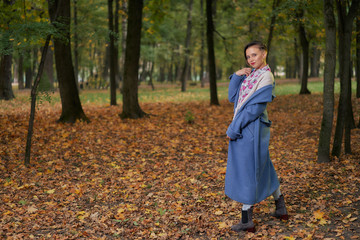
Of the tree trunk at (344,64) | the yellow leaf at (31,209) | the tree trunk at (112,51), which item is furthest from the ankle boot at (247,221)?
the tree trunk at (112,51)

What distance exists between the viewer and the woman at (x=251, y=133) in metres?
3.55

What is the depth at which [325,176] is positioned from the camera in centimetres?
580

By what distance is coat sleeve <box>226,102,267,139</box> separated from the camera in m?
3.53

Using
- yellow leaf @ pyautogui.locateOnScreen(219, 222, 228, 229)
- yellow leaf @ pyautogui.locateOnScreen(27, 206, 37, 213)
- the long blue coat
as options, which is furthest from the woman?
yellow leaf @ pyautogui.locateOnScreen(27, 206, 37, 213)

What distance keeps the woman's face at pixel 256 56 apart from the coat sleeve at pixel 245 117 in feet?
1.48

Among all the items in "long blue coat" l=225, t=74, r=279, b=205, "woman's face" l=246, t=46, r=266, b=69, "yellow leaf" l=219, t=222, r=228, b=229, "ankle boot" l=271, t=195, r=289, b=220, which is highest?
"woman's face" l=246, t=46, r=266, b=69

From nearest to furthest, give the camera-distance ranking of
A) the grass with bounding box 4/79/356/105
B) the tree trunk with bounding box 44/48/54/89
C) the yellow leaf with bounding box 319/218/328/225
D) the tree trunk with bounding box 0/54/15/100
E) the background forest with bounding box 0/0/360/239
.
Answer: the yellow leaf with bounding box 319/218/328/225 → the background forest with bounding box 0/0/360/239 → the tree trunk with bounding box 0/54/15/100 → the grass with bounding box 4/79/356/105 → the tree trunk with bounding box 44/48/54/89

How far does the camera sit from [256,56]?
3.60 m

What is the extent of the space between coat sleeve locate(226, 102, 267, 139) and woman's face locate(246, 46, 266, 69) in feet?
1.48

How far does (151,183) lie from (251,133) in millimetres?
3221

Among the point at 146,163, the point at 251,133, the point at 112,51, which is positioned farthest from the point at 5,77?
the point at 251,133

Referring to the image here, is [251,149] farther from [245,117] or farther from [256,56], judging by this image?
[256,56]

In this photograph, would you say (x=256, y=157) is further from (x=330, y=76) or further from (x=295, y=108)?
(x=295, y=108)

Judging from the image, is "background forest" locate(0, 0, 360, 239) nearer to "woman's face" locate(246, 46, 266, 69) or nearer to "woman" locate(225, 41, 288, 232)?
"woman" locate(225, 41, 288, 232)
